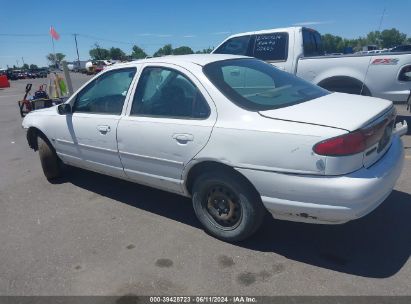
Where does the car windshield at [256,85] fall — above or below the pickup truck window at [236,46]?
below

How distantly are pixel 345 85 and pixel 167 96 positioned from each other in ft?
15.0

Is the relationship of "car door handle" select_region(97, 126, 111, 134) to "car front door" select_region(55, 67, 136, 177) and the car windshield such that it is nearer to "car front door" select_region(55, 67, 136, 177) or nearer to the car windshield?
"car front door" select_region(55, 67, 136, 177)

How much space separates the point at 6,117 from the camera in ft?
40.4

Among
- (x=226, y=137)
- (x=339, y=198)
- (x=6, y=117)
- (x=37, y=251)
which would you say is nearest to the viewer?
(x=339, y=198)

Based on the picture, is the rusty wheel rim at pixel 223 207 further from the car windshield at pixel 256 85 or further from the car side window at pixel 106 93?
the car side window at pixel 106 93

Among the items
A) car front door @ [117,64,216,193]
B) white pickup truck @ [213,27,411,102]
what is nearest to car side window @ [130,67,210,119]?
car front door @ [117,64,216,193]

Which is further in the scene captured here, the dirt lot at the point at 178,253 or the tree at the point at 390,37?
the tree at the point at 390,37

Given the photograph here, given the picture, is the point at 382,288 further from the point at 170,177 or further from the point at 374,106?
the point at 170,177

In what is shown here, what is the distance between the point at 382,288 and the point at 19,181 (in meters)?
5.06

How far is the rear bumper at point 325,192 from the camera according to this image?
99.2 inches

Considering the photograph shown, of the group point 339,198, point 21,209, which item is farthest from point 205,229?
point 21,209

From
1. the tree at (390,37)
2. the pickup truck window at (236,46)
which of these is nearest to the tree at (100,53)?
the tree at (390,37)

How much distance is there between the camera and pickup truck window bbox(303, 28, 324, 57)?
7.39 metres

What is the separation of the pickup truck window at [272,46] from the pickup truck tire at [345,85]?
1082 millimetres
